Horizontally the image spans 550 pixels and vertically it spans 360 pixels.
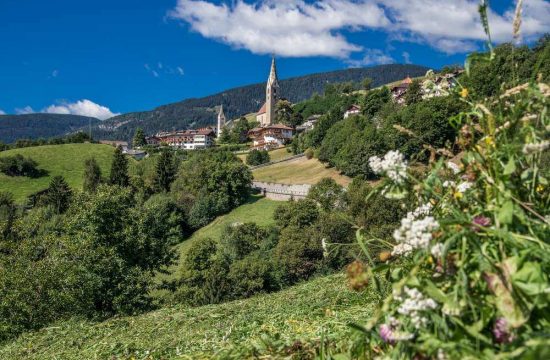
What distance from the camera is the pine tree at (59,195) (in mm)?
82188

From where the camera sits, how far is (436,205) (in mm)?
2494

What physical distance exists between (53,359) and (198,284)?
1121 inches

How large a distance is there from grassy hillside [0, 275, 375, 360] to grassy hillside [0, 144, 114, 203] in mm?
83985

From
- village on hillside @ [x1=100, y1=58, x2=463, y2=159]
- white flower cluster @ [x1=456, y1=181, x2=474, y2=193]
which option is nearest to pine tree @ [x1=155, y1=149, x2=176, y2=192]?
village on hillside @ [x1=100, y1=58, x2=463, y2=159]

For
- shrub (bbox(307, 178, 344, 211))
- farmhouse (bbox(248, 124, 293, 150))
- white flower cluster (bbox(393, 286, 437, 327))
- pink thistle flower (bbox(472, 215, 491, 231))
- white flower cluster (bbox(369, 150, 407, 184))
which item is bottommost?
shrub (bbox(307, 178, 344, 211))

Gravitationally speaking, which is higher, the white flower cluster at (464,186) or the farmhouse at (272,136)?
the farmhouse at (272,136)

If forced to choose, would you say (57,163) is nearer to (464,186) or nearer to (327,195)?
(327,195)

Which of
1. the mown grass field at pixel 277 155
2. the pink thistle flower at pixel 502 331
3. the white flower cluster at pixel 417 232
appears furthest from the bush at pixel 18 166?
the pink thistle flower at pixel 502 331

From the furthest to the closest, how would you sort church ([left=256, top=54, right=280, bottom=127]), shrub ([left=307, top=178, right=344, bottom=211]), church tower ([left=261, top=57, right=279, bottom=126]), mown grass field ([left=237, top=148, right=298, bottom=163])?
church ([left=256, top=54, right=280, bottom=127]) → church tower ([left=261, top=57, right=279, bottom=126]) → mown grass field ([left=237, top=148, right=298, bottom=163]) → shrub ([left=307, top=178, right=344, bottom=211])

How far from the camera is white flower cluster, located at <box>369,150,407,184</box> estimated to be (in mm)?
2184

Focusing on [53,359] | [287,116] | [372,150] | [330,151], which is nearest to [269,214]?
[372,150]

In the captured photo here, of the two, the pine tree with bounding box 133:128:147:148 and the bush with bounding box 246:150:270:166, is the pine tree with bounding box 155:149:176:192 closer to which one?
the bush with bounding box 246:150:270:166

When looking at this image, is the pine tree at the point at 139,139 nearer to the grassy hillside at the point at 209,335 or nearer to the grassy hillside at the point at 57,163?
the grassy hillside at the point at 57,163

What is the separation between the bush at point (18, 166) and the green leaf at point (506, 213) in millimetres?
103740
